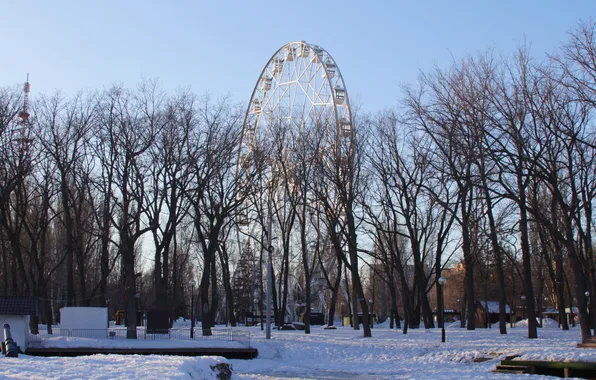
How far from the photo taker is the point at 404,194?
40125 mm

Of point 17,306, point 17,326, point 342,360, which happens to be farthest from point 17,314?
point 342,360

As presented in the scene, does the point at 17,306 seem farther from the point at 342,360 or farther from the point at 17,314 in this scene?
the point at 342,360

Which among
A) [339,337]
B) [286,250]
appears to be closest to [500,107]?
[339,337]

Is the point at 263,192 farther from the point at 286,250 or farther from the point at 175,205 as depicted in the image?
the point at 175,205

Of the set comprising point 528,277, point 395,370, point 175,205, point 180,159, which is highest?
point 180,159

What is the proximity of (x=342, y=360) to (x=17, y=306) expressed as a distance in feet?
47.6

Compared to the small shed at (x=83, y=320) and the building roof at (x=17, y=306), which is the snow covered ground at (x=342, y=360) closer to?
the building roof at (x=17, y=306)

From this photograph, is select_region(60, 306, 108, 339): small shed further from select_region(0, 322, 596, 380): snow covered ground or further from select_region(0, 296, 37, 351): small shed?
select_region(0, 296, 37, 351): small shed

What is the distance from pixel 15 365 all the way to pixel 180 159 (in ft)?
73.1

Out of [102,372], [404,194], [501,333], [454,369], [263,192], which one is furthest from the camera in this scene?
[263,192]

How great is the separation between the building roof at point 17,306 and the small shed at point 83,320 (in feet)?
16.9

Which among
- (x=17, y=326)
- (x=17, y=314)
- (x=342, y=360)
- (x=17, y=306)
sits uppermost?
(x=17, y=306)

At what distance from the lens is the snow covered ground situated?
15.0m

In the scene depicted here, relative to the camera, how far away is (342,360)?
30344mm
